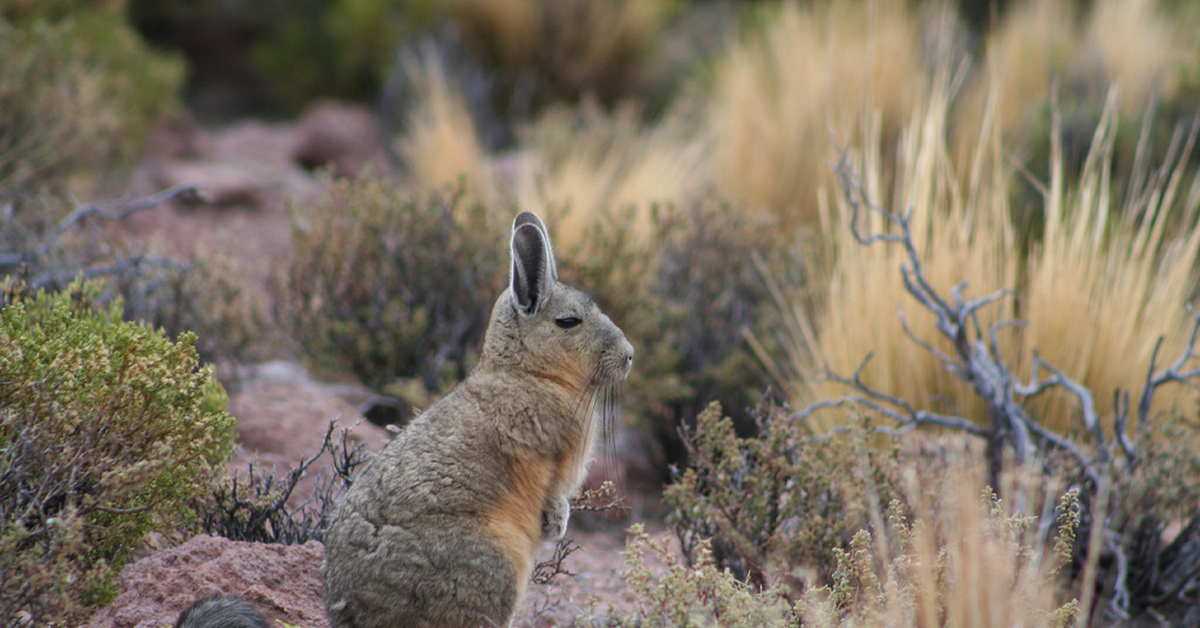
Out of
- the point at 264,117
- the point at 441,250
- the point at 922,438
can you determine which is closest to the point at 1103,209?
the point at 922,438

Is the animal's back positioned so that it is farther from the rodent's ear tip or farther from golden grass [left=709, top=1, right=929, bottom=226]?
golden grass [left=709, top=1, right=929, bottom=226]

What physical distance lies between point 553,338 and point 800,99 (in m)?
5.88

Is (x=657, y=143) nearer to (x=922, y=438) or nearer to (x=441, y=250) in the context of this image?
(x=441, y=250)

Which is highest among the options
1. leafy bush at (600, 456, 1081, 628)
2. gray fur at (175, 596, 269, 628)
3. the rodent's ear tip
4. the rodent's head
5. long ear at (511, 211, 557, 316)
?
the rodent's ear tip

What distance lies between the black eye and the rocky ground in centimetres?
89

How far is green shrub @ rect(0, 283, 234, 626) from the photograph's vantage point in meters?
2.96

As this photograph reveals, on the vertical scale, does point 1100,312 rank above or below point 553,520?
A: above

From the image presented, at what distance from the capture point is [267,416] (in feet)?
17.1

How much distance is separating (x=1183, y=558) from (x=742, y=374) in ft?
8.28

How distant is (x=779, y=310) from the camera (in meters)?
6.75

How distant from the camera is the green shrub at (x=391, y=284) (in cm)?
608

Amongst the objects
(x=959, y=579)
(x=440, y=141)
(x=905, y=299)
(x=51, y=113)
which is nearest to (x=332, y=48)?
(x=440, y=141)

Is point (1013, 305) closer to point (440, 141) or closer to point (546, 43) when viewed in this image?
point (440, 141)

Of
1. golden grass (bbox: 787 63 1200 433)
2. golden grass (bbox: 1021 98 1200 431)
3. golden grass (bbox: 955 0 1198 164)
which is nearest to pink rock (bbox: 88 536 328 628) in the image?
golden grass (bbox: 787 63 1200 433)
